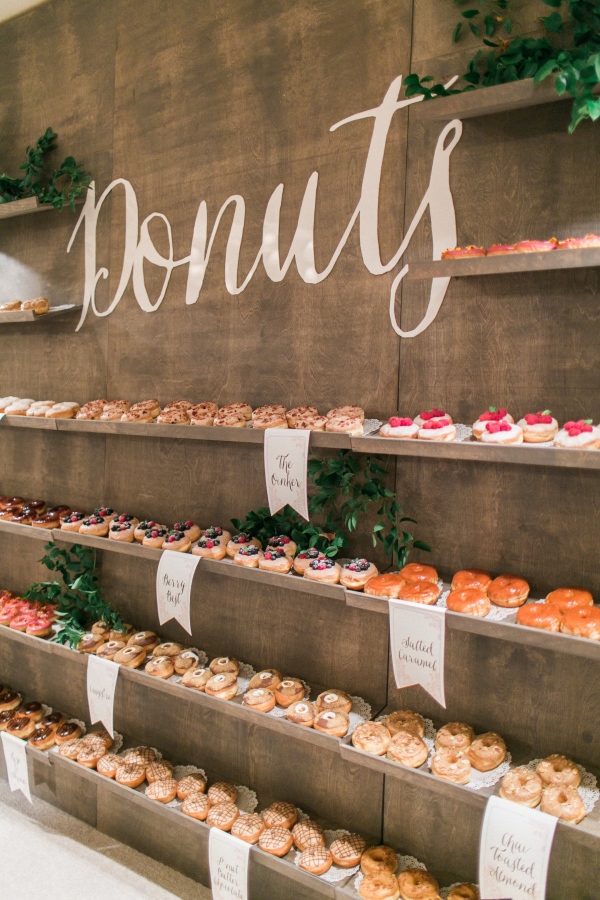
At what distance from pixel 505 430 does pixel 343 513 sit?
0.65 metres

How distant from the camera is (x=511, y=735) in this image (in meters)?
1.99

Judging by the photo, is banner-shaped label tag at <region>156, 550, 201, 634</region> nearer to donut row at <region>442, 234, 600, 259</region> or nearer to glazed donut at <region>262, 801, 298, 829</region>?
glazed donut at <region>262, 801, 298, 829</region>

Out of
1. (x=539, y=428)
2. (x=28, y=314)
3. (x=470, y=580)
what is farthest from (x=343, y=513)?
(x=28, y=314)

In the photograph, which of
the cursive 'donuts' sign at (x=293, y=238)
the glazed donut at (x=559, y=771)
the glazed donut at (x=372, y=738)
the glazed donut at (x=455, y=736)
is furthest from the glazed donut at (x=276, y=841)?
the cursive 'donuts' sign at (x=293, y=238)

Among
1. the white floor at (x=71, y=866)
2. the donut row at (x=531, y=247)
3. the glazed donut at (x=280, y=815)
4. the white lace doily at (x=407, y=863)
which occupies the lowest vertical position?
the white floor at (x=71, y=866)

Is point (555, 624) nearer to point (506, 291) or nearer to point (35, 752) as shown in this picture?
point (506, 291)

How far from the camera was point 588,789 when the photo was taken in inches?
68.1

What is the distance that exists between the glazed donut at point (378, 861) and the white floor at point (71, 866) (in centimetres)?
83

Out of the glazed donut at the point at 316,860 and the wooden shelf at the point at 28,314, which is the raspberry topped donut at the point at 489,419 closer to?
the glazed donut at the point at 316,860

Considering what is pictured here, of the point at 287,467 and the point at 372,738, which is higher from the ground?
the point at 287,467

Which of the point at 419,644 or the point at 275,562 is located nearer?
the point at 419,644

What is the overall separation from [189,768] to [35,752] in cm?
67

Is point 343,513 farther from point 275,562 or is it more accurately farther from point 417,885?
point 417,885

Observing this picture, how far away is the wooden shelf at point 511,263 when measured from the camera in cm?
159
